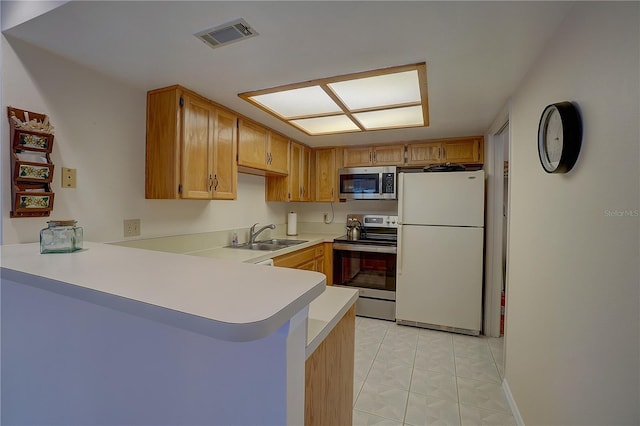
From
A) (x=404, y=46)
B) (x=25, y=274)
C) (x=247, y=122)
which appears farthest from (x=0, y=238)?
(x=404, y=46)

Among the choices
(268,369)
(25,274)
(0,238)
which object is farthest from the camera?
(0,238)

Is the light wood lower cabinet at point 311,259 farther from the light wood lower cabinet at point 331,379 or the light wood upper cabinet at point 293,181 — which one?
the light wood lower cabinet at point 331,379

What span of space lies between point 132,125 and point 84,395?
159 cm

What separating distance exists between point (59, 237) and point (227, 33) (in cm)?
111

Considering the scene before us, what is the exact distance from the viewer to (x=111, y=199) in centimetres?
179

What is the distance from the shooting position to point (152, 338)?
0.79 meters

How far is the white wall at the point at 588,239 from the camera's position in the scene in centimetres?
80

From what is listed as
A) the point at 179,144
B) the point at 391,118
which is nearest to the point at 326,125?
the point at 391,118

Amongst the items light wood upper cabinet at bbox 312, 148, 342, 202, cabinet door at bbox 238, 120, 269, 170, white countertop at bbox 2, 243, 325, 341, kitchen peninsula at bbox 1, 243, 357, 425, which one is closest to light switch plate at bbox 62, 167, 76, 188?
kitchen peninsula at bbox 1, 243, 357, 425

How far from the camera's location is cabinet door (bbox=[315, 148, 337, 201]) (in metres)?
3.71

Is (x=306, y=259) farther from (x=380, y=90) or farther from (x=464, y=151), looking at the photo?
(x=464, y=151)

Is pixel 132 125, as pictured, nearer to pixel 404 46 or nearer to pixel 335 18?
pixel 335 18

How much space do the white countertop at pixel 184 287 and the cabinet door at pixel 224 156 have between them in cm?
123

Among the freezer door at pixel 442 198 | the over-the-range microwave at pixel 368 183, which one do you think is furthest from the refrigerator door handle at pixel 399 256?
the over-the-range microwave at pixel 368 183
